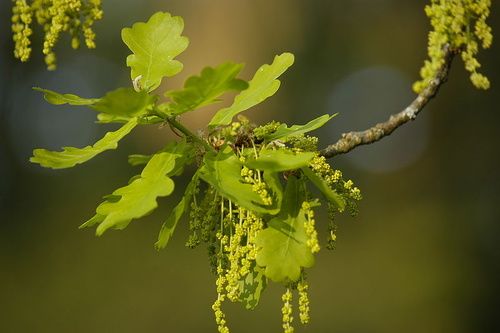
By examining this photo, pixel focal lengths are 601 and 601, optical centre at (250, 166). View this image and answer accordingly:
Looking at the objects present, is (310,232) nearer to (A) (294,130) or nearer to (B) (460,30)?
(A) (294,130)

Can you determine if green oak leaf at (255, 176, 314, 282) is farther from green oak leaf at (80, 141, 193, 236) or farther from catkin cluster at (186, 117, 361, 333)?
green oak leaf at (80, 141, 193, 236)

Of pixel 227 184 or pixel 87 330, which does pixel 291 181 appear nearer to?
pixel 227 184

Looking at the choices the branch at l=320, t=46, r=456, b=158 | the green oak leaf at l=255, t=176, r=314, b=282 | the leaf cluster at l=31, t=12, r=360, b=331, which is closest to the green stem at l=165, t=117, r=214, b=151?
the leaf cluster at l=31, t=12, r=360, b=331

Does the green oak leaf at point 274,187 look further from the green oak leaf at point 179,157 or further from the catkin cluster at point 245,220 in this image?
the green oak leaf at point 179,157

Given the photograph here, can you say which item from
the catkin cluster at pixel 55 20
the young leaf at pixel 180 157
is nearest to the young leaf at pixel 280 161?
the young leaf at pixel 180 157

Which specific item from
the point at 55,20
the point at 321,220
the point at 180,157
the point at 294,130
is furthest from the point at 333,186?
the point at 321,220

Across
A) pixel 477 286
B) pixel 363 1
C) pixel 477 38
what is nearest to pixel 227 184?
pixel 477 38

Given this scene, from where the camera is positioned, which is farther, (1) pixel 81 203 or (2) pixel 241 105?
(1) pixel 81 203
